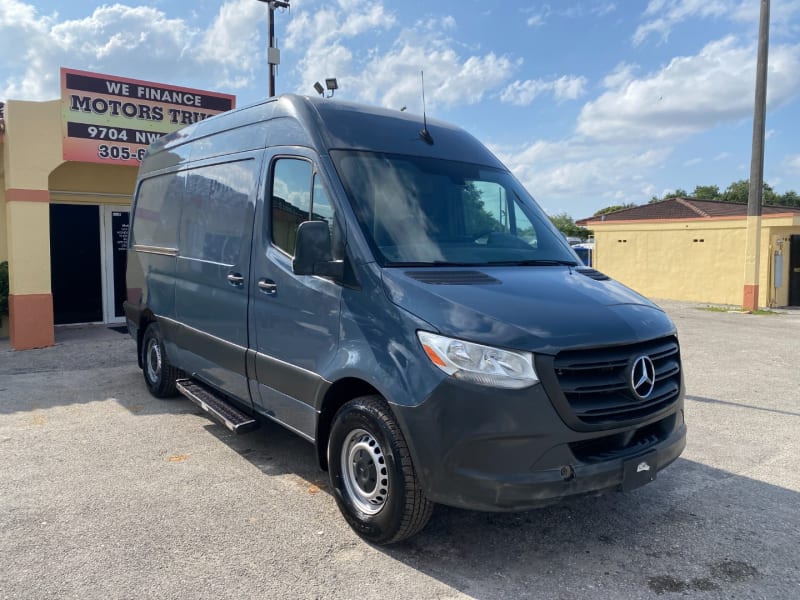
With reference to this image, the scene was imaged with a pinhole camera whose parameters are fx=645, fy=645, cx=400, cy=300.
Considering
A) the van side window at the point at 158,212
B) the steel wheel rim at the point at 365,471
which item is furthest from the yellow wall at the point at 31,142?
the steel wheel rim at the point at 365,471

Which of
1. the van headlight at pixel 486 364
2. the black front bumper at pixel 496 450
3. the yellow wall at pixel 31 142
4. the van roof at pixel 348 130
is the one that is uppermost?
the yellow wall at pixel 31 142

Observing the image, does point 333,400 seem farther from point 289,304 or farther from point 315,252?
point 315,252

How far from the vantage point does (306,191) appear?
4.23 meters

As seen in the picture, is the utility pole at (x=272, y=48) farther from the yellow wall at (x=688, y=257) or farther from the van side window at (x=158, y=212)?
the yellow wall at (x=688, y=257)

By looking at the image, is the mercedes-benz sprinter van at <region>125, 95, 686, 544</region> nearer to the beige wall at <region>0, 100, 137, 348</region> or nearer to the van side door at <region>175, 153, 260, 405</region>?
the van side door at <region>175, 153, 260, 405</region>

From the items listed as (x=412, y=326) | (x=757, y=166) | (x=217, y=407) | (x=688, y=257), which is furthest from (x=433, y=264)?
(x=688, y=257)

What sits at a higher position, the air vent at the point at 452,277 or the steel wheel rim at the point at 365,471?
the air vent at the point at 452,277

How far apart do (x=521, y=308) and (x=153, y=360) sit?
5.08 metres

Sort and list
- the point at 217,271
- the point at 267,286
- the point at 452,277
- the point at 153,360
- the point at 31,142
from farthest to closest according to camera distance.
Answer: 1. the point at 31,142
2. the point at 153,360
3. the point at 217,271
4. the point at 267,286
5. the point at 452,277

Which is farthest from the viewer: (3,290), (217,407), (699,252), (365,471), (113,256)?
(699,252)

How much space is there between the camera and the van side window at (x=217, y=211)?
4945 mm

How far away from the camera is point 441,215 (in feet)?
13.7

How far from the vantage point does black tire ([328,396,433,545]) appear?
3.40 metres

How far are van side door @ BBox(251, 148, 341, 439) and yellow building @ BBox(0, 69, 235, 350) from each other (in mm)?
6843
